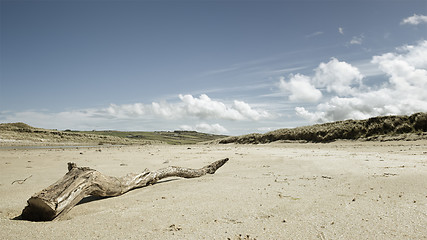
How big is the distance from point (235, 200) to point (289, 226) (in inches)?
59.4

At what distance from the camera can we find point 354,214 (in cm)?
394

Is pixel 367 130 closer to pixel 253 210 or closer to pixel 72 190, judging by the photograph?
pixel 253 210

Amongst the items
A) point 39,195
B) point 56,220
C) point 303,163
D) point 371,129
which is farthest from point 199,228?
point 371,129

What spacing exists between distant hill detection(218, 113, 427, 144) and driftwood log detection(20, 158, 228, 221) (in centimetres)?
1542

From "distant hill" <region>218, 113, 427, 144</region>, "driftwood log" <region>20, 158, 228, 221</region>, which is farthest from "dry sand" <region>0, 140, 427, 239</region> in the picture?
"distant hill" <region>218, 113, 427, 144</region>

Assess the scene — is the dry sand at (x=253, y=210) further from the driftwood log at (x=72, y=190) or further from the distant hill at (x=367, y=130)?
the distant hill at (x=367, y=130)

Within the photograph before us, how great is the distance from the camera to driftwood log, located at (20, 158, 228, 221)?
3954 millimetres

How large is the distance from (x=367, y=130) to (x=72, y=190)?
17.7 metres

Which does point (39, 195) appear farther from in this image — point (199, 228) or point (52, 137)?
point (52, 137)

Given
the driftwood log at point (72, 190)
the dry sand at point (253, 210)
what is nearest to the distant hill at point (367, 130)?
the dry sand at point (253, 210)

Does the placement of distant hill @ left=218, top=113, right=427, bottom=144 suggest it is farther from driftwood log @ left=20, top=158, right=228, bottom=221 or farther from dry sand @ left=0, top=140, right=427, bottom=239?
driftwood log @ left=20, top=158, right=228, bottom=221

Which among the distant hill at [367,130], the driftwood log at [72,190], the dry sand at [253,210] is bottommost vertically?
the dry sand at [253,210]

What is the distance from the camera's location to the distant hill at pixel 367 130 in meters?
14.9

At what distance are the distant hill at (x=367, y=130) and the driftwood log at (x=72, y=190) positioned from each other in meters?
15.4
